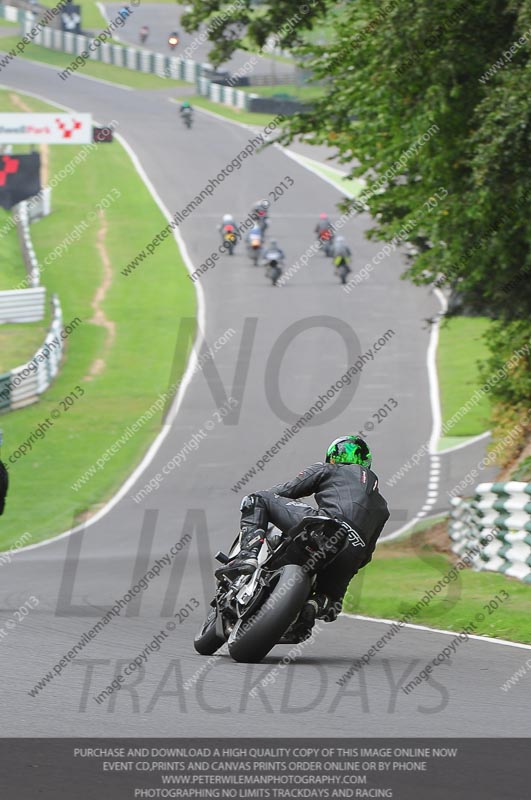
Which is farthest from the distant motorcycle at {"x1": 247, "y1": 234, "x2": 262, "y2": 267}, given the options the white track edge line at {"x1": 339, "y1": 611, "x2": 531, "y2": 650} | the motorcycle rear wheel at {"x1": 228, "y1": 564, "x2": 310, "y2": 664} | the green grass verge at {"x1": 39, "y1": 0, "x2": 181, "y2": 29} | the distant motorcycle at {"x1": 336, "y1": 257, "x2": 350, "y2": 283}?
the green grass verge at {"x1": 39, "y1": 0, "x2": 181, "y2": 29}

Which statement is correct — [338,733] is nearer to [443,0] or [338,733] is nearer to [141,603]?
[141,603]

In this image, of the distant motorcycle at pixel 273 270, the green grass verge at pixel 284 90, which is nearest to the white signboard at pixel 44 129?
the distant motorcycle at pixel 273 270

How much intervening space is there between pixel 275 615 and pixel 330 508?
2.98 feet

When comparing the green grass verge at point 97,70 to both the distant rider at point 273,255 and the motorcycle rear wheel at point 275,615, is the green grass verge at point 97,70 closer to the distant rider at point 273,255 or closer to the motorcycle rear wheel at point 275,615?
the distant rider at point 273,255

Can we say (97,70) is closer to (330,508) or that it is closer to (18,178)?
(18,178)

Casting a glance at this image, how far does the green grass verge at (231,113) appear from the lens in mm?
71750

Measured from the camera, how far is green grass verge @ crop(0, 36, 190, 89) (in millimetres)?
82438

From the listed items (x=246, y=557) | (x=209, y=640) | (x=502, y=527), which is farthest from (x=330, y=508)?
(x=502, y=527)

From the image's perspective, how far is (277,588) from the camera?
8227 millimetres

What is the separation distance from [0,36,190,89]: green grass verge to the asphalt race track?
16.4 m

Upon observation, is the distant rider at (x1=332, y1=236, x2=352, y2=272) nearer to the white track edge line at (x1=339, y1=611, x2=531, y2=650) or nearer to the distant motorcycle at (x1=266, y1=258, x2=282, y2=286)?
the distant motorcycle at (x1=266, y1=258, x2=282, y2=286)

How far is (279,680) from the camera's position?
26.1ft
